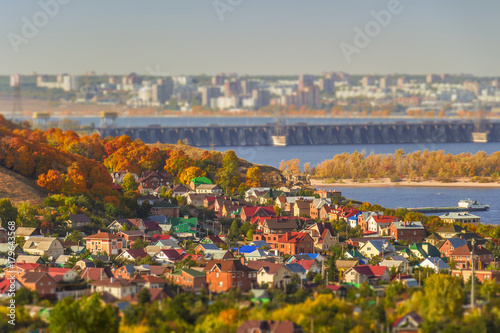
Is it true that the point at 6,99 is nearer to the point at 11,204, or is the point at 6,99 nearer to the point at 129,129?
the point at 129,129

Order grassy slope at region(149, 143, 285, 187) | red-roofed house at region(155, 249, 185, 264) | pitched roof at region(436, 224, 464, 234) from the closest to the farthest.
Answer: red-roofed house at region(155, 249, 185, 264) → pitched roof at region(436, 224, 464, 234) → grassy slope at region(149, 143, 285, 187)

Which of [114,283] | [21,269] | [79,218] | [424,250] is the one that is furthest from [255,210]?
[114,283]

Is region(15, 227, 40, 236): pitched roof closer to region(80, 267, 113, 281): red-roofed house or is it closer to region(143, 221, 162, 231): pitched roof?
region(143, 221, 162, 231): pitched roof

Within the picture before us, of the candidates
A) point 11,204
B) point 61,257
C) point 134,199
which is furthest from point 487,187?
point 61,257

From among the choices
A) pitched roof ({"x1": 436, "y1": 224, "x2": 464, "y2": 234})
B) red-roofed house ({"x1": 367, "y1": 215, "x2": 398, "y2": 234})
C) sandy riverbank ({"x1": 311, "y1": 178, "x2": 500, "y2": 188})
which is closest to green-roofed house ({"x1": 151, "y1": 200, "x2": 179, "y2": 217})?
red-roofed house ({"x1": 367, "y1": 215, "x2": 398, "y2": 234})

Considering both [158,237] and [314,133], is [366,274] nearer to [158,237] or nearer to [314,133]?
[158,237]

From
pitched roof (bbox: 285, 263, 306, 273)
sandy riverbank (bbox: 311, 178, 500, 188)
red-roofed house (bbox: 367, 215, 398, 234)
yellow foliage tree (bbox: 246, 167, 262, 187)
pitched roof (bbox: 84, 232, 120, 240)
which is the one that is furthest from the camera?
sandy riverbank (bbox: 311, 178, 500, 188)

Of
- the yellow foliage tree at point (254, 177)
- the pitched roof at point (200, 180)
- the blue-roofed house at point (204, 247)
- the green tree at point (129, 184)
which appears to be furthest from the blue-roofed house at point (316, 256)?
the yellow foliage tree at point (254, 177)
